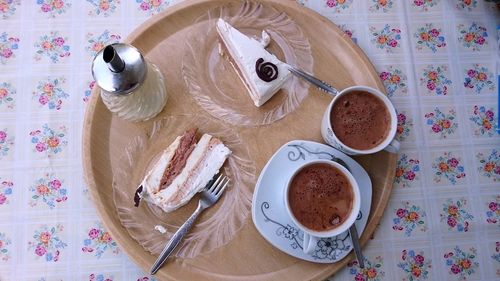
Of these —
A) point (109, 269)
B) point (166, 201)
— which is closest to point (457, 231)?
point (166, 201)

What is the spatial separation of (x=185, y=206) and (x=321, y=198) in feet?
1.13

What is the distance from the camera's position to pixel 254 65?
49.5 inches

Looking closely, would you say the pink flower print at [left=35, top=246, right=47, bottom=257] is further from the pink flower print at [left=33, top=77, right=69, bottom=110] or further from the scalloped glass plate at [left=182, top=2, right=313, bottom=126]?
the scalloped glass plate at [left=182, top=2, right=313, bottom=126]

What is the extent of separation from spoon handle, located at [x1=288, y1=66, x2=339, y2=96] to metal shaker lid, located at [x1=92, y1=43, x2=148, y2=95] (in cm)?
41

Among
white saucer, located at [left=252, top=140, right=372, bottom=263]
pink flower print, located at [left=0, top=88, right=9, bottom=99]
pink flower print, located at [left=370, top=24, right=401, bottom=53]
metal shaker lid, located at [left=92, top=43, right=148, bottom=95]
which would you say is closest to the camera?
metal shaker lid, located at [left=92, top=43, right=148, bottom=95]

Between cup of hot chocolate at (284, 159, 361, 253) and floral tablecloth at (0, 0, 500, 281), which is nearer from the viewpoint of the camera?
→ cup of hot chocolate at (284, 159, 361, 253)

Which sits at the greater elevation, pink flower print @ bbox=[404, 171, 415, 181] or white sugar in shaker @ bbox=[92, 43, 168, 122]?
white sugar in shaker @ bbox=[92, 43, 168, 122]

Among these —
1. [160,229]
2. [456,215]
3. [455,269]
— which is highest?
[160,229]

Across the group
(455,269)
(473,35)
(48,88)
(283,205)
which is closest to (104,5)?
(48,88)

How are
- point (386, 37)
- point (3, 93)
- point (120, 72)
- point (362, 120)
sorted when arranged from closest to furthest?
1. point (120, 72)
2. point (362, 120)
3. point (3, 93)
4. point (386, 37)

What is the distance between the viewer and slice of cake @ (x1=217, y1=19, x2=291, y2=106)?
1243mm

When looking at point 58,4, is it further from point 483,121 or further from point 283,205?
point 483,121

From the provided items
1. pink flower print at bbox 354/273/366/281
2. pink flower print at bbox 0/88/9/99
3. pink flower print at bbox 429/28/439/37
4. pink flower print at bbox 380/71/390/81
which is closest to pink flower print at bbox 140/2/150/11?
pink flower print at bbox 0/88/9/99

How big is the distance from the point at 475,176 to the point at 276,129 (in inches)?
22.8
